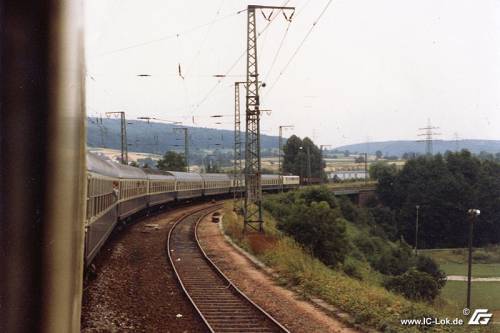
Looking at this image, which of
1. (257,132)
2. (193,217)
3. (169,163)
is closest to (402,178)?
(169,163)

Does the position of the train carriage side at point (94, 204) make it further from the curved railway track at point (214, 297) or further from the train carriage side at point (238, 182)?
the train carriage side at point (238, 182)

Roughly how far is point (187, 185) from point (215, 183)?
36.4ft

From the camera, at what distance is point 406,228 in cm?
10369

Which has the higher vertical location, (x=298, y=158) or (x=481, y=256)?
(x=298, y=158)

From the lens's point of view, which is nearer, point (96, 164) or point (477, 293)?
point (96, 164)

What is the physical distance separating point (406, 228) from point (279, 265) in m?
89.9

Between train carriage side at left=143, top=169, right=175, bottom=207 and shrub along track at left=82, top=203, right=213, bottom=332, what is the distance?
16.3 metres

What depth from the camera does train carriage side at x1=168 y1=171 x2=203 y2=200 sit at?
50.3 m

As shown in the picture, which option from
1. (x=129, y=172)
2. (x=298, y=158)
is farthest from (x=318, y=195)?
(x=298, y=158)

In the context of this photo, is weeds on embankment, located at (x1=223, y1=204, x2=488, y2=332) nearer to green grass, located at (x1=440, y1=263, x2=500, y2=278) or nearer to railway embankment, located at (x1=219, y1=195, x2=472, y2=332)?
railway embankment, located at (x1=219, y1=195, x2=472, y2=332)

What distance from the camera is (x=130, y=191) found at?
2919 cm

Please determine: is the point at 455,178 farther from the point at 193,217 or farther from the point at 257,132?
the point at 257,132

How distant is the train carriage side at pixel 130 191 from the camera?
2550cm

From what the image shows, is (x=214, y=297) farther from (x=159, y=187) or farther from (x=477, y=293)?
(x=477, y=293)
